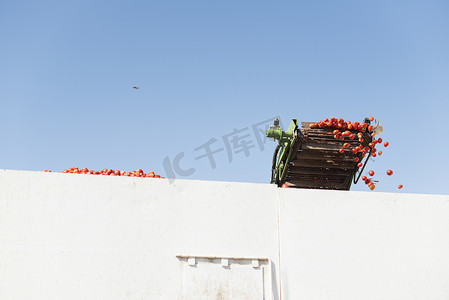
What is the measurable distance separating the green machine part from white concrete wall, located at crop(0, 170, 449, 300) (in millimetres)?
2025

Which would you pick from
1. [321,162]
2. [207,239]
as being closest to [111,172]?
[207,239]

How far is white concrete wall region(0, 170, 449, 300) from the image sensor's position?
28.5 feet

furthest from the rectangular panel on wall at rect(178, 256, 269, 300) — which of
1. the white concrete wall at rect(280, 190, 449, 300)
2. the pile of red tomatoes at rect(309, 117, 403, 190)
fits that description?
the pile of red tomatoes at rect(309, 117, 403, 190)

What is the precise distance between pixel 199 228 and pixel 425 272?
440cm

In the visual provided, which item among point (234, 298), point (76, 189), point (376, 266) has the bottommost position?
point (234, 298)

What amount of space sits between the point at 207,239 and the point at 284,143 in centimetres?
375

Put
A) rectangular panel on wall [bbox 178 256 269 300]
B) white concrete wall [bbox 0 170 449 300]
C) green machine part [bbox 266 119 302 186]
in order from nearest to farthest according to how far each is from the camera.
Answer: white concrete wall [bbox 0 170 449 300]
rectangular panel on wall [bbox 178 256 269 300]
green machine part [bbox 266 119 302 186]

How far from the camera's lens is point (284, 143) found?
1203 centimetres

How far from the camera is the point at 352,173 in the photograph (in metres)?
12.4

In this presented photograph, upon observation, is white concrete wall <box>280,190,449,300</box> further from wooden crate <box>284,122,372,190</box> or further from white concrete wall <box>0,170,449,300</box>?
wooden crate <box>284,122,372,190</box>

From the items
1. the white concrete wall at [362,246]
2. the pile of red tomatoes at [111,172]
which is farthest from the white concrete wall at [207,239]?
the pile of red tomatoes at [111,172]

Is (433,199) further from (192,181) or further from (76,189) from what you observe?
(76,189)

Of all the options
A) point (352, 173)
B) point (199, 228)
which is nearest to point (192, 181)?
point (199, 228)

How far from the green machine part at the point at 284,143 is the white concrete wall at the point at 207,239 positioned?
2.03m
